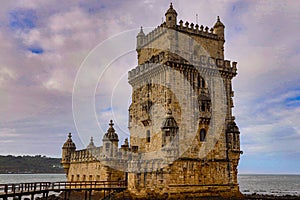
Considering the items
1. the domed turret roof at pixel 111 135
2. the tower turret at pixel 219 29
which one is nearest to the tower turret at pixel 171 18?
the tower turret at pixel 219 29

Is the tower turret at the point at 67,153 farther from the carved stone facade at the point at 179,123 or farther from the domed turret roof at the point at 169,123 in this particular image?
the domed turret roof at the point at 169,123

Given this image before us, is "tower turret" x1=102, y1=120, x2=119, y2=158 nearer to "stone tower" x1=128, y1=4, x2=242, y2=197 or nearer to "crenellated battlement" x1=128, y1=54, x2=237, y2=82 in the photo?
"stone tower" x1=128, y1=4, x2=242, y2=197

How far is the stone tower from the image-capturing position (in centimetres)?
3622

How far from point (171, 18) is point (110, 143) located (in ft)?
49.2

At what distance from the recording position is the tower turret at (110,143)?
137ft

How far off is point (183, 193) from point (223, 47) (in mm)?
17389

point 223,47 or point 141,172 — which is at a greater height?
point 223,47

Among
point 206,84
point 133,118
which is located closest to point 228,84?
point 206,84

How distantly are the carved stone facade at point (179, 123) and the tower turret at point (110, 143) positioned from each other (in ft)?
0.36

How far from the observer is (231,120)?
135 ft

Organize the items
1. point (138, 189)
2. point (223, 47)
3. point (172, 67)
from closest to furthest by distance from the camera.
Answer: point (138, 189)
point (172, 67)
point (223, 47)

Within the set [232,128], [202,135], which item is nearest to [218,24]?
[232,128]

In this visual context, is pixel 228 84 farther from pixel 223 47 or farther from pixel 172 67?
pixel 172 67

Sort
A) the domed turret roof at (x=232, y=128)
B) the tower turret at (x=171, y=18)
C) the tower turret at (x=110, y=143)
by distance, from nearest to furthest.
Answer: the tower turret at (x=171, y=18) → the domed turret roof at (x=232, y=128) → the tower turret at (x=110, y=143)
